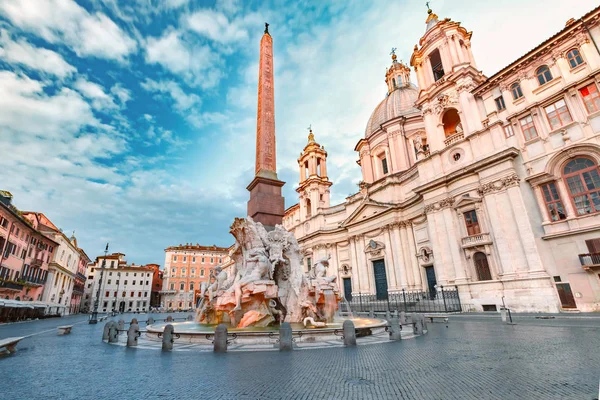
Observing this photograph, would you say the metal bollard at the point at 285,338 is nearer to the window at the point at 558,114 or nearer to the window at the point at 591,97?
the window at the point at 558,114

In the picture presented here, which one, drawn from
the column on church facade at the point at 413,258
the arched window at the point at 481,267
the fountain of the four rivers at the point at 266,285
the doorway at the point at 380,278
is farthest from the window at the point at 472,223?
the fountain of the four rivers at the point at 266,285

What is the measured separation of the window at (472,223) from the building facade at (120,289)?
57.5m

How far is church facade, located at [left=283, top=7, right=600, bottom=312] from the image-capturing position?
54.7 feet

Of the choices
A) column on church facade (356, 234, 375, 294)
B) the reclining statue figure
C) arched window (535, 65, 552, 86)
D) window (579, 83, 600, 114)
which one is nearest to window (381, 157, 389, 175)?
column on church facade (356, 234, 375, 294)

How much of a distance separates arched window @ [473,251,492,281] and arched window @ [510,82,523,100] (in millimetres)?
11647

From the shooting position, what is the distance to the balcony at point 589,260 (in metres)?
15.4

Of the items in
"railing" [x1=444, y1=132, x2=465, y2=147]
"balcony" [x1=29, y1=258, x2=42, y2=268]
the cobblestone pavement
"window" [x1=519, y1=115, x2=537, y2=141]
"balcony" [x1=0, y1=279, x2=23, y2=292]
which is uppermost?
"railing" [x1=444, y1=132, x2=465, y2=147]

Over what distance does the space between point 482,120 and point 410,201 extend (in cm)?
952

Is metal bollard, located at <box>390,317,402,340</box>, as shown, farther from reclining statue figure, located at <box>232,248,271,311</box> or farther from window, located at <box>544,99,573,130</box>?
window, located at <box>544,99,573,130</box>

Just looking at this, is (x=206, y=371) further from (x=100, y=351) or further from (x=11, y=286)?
(x=11, y=286)

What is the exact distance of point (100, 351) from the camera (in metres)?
7.18

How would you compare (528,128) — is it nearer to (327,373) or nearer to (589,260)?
(589,260)

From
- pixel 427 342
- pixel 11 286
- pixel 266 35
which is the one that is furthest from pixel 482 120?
pixel 11 286

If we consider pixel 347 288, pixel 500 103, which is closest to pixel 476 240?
pixel 500 103
